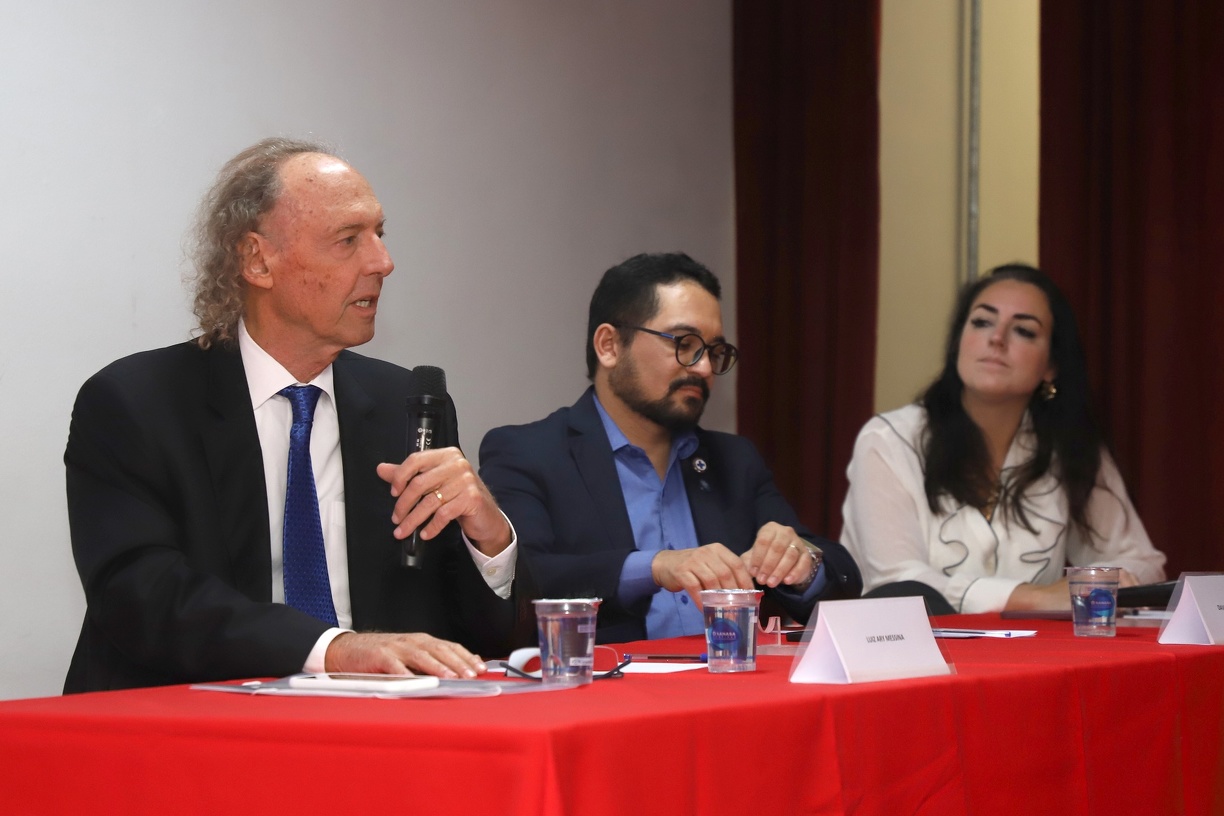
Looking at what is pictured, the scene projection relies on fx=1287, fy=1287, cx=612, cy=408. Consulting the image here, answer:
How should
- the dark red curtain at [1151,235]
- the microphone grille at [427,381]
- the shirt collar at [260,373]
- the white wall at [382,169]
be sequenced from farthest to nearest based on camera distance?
the dark red curtain at [1151,235] → the white wall at [382,169] → the shirt collar at [260,373] → the microphone grille at [427,381]

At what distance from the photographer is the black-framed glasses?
2.88 meters

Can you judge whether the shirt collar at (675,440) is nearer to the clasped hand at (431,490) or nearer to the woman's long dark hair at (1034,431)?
the woman's long dark hair at (1034,431)

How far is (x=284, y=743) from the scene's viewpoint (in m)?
1.03

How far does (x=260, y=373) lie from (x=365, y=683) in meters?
0.98

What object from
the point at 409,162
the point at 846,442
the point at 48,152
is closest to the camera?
the point at 48,152

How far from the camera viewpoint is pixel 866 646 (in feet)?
4.47

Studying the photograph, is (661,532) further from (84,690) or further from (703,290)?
(84,690)

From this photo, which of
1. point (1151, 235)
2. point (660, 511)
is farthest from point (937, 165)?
point (660, 511)

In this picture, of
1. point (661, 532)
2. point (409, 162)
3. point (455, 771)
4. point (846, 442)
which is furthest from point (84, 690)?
point (846, 442)

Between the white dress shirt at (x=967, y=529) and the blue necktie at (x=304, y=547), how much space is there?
5.26 feet

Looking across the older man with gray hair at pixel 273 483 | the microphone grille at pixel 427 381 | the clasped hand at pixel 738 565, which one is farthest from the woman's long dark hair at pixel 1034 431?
the microphone grille at pixel 427 381

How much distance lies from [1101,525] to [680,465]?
1.14 m

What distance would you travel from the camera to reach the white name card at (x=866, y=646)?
1.33 meters

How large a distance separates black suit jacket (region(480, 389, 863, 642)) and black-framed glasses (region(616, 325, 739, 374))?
0.17 m
